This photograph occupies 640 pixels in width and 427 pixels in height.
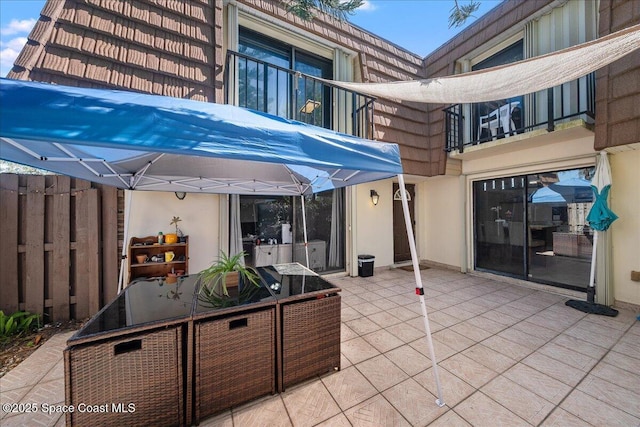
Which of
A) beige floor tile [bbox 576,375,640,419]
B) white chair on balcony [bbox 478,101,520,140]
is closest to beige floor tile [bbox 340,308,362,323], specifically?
beige floor tile [bbox 576,375,640,419]

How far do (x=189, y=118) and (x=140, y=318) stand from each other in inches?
52.9

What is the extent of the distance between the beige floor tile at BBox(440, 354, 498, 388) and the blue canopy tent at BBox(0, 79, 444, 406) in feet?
1.54

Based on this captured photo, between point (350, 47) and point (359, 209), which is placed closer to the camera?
point (350, 47)

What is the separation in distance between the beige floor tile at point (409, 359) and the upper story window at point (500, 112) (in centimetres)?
421

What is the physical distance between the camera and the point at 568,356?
2.47 meters

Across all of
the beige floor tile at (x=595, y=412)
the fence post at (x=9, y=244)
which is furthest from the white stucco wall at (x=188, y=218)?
the beige floor tile at (x=595, y=412)

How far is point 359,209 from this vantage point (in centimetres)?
567

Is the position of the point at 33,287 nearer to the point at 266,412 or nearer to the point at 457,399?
the point at 266,412

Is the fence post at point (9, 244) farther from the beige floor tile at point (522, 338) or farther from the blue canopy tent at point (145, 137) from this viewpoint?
the beige floor tile at point (522, 338)

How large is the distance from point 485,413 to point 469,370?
1.60 feet

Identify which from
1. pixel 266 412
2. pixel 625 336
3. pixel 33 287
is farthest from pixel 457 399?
pixel 33 287

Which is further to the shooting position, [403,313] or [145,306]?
[403,313]

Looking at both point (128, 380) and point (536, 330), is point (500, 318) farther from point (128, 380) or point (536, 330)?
point (128, 380)

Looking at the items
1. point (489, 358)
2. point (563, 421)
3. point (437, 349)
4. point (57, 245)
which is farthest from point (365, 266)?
point (57, 245)
